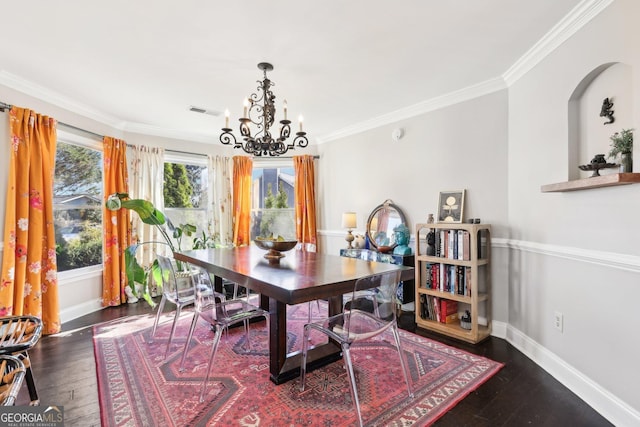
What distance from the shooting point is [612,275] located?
1772 millimetres

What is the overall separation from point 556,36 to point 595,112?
0.61m

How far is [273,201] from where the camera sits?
17.3ft

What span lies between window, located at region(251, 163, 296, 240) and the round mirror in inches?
63.9

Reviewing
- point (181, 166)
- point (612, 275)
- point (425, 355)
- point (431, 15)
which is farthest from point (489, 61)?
point (181, 166)

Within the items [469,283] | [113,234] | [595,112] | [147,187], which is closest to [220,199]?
[147,187]

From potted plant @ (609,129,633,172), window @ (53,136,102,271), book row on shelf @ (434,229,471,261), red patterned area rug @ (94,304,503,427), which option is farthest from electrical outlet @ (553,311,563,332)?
window @ (53,136,102,271)

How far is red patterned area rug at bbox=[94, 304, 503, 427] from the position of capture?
1.76 meters

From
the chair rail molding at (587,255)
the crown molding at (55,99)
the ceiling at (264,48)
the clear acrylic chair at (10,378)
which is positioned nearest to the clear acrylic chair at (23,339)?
the clear acrylic chair at (10,378)

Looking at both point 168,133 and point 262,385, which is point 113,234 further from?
point 262,385

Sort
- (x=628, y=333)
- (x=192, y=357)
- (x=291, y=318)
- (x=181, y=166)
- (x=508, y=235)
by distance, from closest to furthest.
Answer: (x=628, y=333)
(x=192, y=357)
(x=508, y=235)
(x=291, y=318)
(x=181, y=166)

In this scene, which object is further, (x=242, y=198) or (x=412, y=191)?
(x=242, y=198)

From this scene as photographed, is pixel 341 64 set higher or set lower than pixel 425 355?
higher

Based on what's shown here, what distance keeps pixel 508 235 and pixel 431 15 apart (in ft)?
6.56

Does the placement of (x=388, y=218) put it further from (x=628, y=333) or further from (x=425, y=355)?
(x=628, y=333)
